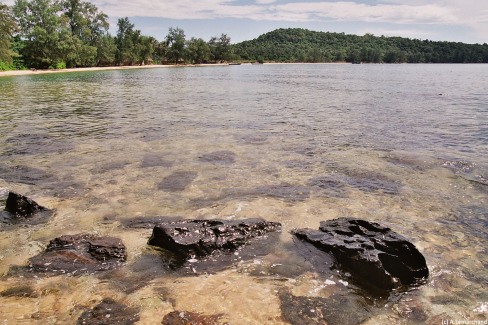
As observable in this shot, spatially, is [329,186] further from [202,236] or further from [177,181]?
[202,236]

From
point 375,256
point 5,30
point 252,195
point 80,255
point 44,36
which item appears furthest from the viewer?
point 44,36

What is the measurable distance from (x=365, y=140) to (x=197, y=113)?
11.6 metres

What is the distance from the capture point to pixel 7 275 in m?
5.16

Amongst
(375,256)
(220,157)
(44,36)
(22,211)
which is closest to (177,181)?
(220,157)

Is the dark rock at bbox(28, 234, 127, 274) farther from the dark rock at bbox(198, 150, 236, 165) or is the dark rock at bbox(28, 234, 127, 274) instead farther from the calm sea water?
the dark rock at bbox(198, 150, 236, 165)

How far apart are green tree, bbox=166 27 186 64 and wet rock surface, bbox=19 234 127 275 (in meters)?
155

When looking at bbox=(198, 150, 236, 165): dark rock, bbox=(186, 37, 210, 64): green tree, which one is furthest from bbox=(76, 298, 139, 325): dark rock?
bbox=(186, 37, 210, 64): green tree

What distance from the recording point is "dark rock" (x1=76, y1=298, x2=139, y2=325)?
4242 millimetres

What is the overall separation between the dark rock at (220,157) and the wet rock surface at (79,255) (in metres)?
5.81

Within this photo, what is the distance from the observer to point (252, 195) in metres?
8.55

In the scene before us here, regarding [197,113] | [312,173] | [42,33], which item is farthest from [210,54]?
[312,173]

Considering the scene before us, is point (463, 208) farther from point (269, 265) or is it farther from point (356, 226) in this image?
point (269, 265)

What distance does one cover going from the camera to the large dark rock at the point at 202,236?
5.73 metres

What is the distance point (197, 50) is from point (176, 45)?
11418 mm
